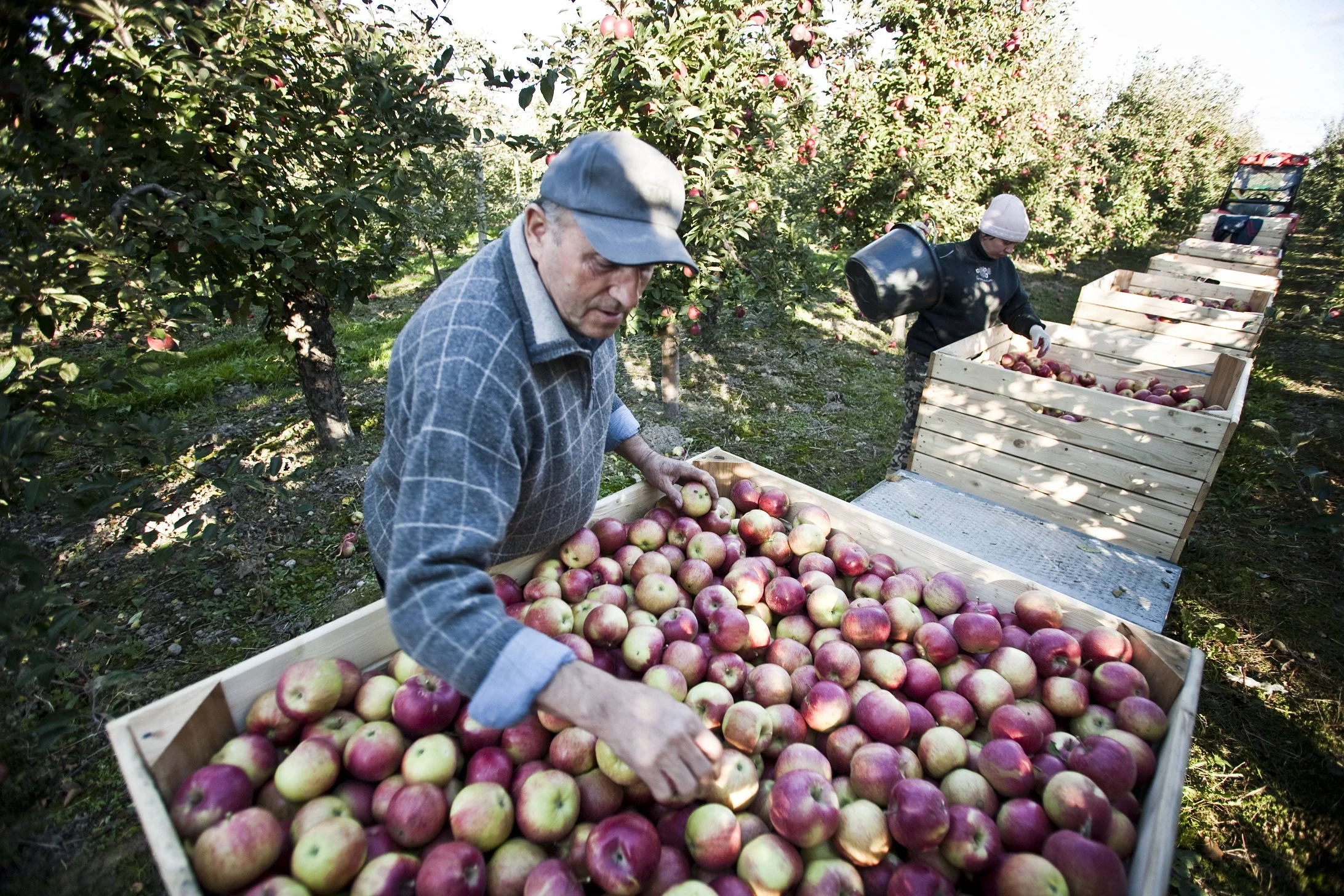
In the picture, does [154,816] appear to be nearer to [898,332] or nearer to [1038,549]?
[1038,549]

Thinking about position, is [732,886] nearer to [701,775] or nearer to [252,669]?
[701,775]

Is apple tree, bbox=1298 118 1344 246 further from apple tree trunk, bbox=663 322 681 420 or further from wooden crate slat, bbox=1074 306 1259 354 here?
apple tree trunk, bbox=663 322 681 420

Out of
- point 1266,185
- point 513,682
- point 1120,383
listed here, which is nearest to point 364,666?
point 513,682

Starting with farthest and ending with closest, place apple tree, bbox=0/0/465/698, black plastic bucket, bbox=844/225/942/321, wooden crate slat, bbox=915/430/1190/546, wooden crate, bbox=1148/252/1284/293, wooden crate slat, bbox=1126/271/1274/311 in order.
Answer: wooden crate, bbox=1148/252/1284/293
wooden crate slat, bbox=1126/271/1274/311
black plastic bucket, bbox=844/225/942/321
wooden crate slat, bbox=915/430/1190/546
apple tree, bbox=0/0/465/698

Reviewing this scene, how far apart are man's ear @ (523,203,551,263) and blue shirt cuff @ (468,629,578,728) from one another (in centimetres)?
88

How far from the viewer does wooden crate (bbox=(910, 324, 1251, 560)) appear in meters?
3.09

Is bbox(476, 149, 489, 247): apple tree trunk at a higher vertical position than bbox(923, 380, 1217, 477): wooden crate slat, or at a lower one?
higher

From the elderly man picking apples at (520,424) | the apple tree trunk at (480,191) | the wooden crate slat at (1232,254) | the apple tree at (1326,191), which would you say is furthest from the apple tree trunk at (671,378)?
the apple tree at (1326,191)

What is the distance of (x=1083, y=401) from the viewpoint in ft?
11.0

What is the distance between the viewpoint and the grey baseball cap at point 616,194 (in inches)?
53.8

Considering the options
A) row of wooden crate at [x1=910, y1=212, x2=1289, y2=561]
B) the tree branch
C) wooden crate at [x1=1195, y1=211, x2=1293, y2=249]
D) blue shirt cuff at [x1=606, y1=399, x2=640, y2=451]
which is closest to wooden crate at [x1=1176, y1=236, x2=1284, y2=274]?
wooden crate at [x1=1195, y1=211, x2=1293, y2=249]

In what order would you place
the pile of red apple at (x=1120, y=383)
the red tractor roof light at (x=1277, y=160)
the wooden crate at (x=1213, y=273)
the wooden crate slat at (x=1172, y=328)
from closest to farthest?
the pile of red apple at (x=1120, y=383) < the wooden crate slat at (x=1172, y=328) < the wooden crate at (x=1213, y=273) < the red tractor roof light at (x=1277, y=160)

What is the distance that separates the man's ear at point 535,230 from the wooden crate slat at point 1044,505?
3.20 m

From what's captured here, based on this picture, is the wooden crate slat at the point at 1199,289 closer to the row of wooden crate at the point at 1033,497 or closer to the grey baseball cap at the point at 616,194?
the row of wooden crate at the point at 1033,497
